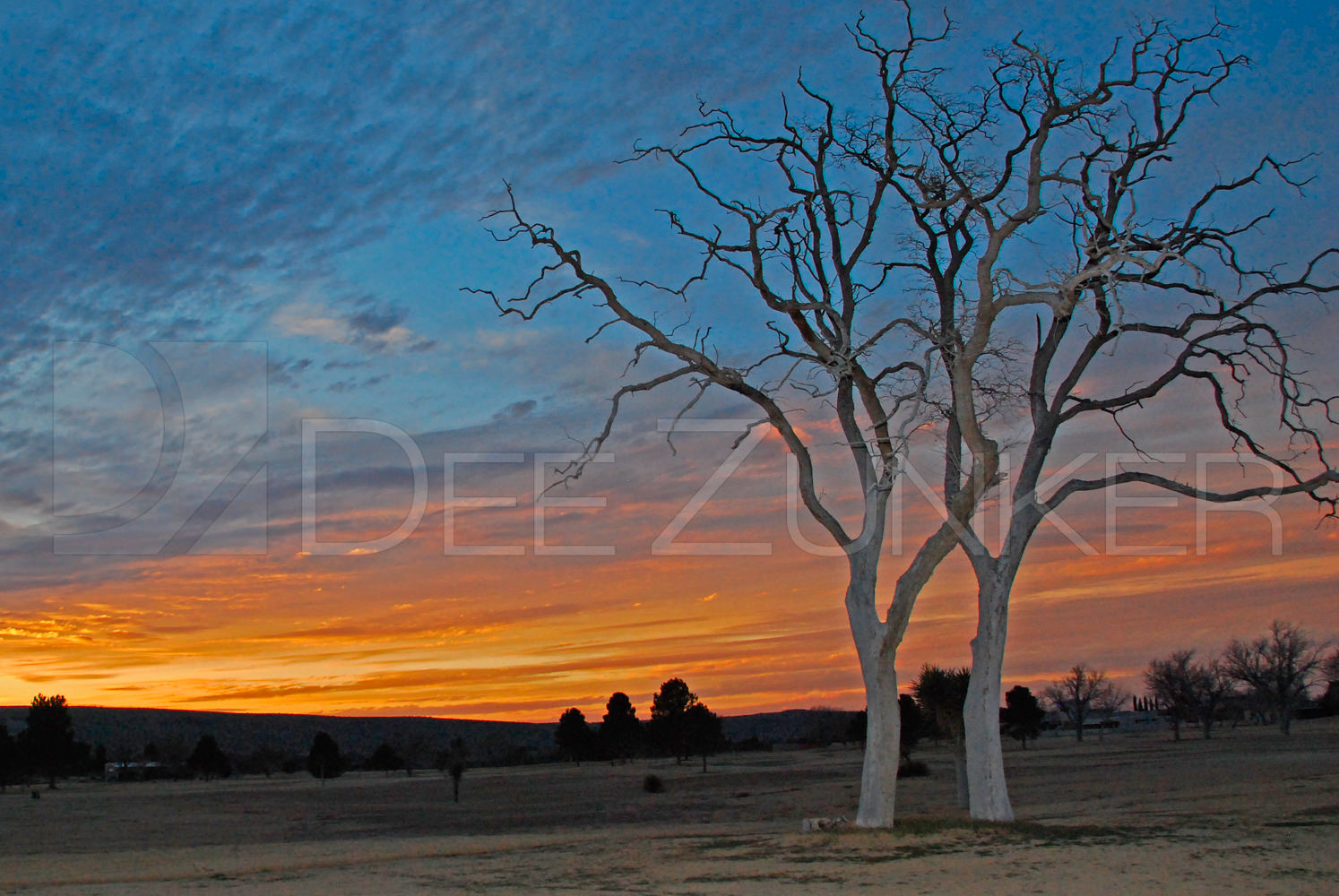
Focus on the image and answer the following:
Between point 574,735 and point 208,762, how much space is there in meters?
27.9

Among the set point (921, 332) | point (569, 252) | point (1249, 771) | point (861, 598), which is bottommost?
point (1249, 771)

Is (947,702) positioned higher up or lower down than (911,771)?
higher up

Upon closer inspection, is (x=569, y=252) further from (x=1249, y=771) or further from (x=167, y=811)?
(x=167, y=811)

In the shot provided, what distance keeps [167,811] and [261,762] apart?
184 ft

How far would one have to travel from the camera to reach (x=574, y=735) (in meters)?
85.9

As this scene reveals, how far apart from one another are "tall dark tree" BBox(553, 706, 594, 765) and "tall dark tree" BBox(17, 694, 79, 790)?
33.6m

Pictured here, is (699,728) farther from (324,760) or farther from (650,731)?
(324,760)

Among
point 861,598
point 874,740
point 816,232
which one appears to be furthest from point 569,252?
point 874,740

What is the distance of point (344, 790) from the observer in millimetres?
59750

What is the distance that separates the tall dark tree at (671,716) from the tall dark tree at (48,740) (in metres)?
36.4

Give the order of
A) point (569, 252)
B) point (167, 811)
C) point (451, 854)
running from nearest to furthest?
point (451, 854)
point (569, 252)
point (167, 811)

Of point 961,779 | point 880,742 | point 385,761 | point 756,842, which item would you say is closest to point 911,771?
point 961,779

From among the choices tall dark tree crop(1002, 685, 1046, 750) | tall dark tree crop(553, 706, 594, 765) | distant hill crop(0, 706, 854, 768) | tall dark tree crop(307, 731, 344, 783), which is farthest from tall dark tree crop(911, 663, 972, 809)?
distant hill crop(0, 706, 854, 768)

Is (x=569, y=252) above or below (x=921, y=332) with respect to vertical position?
above
